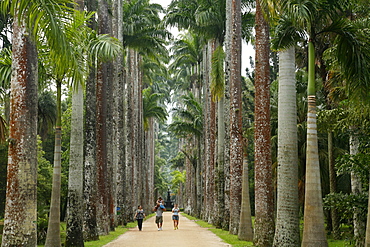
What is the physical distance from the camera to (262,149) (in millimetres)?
14750

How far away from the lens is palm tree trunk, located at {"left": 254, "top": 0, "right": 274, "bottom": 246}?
14.4 m

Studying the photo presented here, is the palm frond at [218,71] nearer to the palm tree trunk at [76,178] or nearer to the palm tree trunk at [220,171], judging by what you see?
the palm tree trunk at [220,171]

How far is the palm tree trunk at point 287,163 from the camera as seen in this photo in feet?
39.5

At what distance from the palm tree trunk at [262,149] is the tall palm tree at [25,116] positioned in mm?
8093

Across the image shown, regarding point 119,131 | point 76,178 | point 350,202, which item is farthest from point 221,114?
point 350,202

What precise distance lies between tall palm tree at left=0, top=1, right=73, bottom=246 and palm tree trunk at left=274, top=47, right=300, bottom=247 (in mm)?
6598

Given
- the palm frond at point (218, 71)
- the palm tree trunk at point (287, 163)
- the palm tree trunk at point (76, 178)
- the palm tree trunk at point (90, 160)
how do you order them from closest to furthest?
the palm tree trunk at point (287, 163), the palm tree trunk at point (76, 178), the palm tree trunk at point (90, 160), the palm frond at point (218, 71)

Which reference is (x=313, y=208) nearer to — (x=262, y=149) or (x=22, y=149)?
(x=262, y=149)

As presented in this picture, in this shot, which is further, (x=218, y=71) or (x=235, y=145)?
(x=218, y=71)

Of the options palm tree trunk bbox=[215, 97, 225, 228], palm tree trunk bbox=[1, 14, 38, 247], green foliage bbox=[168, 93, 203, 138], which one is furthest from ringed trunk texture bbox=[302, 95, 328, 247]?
green foliage bbox=[168, 93, 203, 138]

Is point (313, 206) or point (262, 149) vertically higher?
point (262, 149)

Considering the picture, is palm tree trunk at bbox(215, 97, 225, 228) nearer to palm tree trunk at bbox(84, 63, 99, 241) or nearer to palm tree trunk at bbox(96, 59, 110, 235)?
palm tree trunk at bbox(96, 59, 110, 235)

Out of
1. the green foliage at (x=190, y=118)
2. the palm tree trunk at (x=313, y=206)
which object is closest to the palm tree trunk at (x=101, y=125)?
the palm tree trunk at (x=313, y=206)

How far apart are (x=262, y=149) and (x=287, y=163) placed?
242 centimetres
